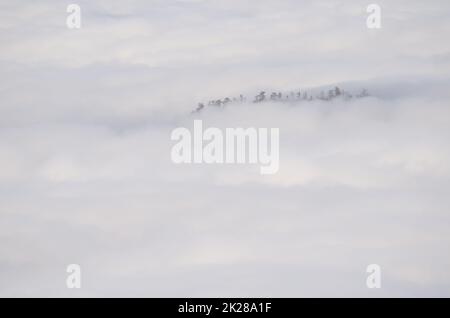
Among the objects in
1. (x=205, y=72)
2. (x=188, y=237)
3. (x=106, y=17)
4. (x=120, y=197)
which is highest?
(x=106, y=17)

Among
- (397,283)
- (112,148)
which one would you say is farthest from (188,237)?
(112,148)

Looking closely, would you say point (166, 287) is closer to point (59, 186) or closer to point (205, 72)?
point (59, 186)

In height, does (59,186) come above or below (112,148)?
below

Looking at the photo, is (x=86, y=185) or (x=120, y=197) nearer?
(x=120, y=197)

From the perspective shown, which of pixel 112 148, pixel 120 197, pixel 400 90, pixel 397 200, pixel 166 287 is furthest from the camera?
pixel 400 90

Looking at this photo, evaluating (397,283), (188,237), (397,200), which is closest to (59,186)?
(188,237)

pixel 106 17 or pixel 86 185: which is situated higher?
pixel 106 17

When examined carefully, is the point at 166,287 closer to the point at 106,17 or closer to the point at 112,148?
the point at 112,148

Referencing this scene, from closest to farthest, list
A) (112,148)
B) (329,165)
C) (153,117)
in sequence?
(329,165), (112,148), (153,117)

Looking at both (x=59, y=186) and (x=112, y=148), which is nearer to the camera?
(x=59, y=186)
